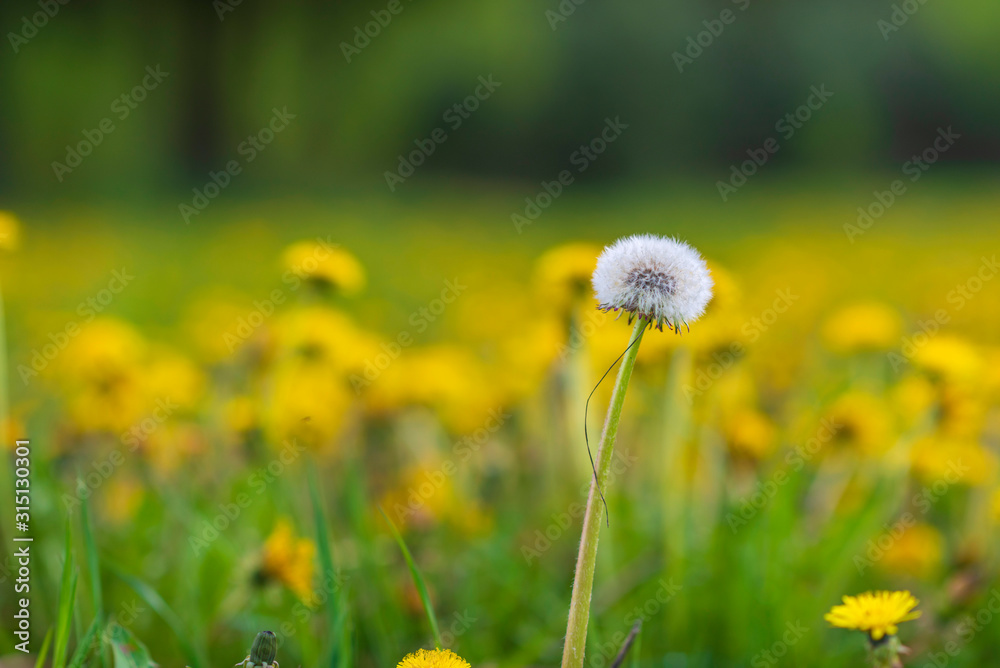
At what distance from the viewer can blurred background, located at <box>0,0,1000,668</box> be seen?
0.81 metres

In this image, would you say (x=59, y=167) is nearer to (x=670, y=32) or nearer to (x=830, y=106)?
(x=670, y=32)

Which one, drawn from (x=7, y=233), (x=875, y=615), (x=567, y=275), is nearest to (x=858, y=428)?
(x=567, y=275)

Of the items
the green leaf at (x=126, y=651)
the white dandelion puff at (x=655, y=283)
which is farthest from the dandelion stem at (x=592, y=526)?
the green leaf at (x=126, y=651)

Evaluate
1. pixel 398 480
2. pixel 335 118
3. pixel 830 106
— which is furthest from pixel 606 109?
pixel 398 480

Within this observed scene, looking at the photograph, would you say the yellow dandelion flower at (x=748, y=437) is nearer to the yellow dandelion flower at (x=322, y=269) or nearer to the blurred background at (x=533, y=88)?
the yellow dandelion flower at (x=322, y=269)

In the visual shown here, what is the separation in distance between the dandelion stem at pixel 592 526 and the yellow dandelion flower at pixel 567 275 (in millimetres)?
425

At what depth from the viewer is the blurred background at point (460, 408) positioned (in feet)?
2.67

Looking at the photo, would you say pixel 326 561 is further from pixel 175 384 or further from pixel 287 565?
pixel 175 384

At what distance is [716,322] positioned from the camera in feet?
3.06

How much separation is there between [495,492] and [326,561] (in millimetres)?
700

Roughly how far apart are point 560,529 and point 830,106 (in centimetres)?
786

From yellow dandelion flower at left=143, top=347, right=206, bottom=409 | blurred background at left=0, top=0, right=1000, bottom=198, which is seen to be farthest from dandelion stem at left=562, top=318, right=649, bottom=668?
blurred background at left=0, top=0, right=1000, bottom=198

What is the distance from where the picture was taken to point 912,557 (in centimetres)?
100

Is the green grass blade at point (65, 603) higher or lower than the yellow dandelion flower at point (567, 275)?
lower
